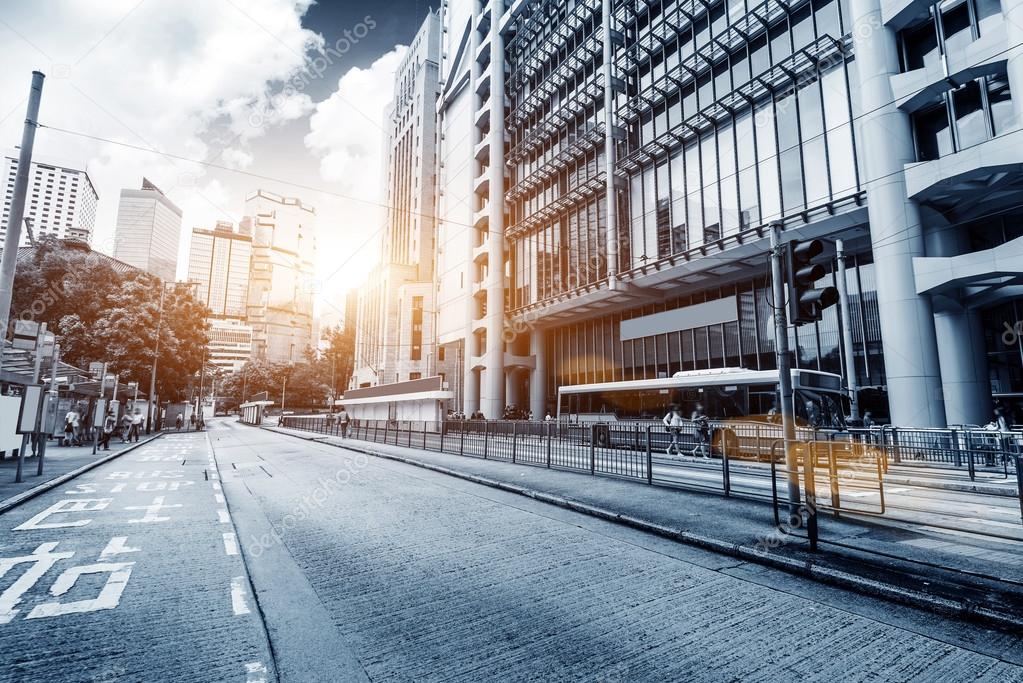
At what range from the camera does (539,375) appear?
4331 cm

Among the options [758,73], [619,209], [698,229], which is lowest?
[698,229]

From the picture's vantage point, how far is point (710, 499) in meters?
9.09

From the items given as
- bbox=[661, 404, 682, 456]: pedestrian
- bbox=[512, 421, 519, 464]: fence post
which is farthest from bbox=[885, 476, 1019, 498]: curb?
bbox=[512, 421, 519, 464]: fence post

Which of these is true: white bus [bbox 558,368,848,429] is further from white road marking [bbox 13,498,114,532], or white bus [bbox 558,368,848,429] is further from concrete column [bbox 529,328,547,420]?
concrete column [bbox 529,328,547,420]

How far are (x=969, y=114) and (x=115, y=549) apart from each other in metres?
27.7

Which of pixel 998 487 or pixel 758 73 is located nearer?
pixel 998 487

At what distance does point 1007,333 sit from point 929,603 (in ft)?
74.4

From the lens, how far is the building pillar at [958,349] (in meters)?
18.5

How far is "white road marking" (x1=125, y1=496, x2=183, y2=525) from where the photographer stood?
749 cm

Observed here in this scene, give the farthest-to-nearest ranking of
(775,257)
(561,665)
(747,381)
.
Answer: (747,381) < (775,257) < (561,665)

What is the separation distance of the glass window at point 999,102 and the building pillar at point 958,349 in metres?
3.64

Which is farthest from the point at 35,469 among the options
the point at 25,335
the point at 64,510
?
the point at 64,510

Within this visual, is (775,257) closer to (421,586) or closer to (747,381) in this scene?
(421,586)

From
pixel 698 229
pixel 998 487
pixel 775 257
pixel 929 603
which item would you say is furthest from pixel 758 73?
pixel 929 603
